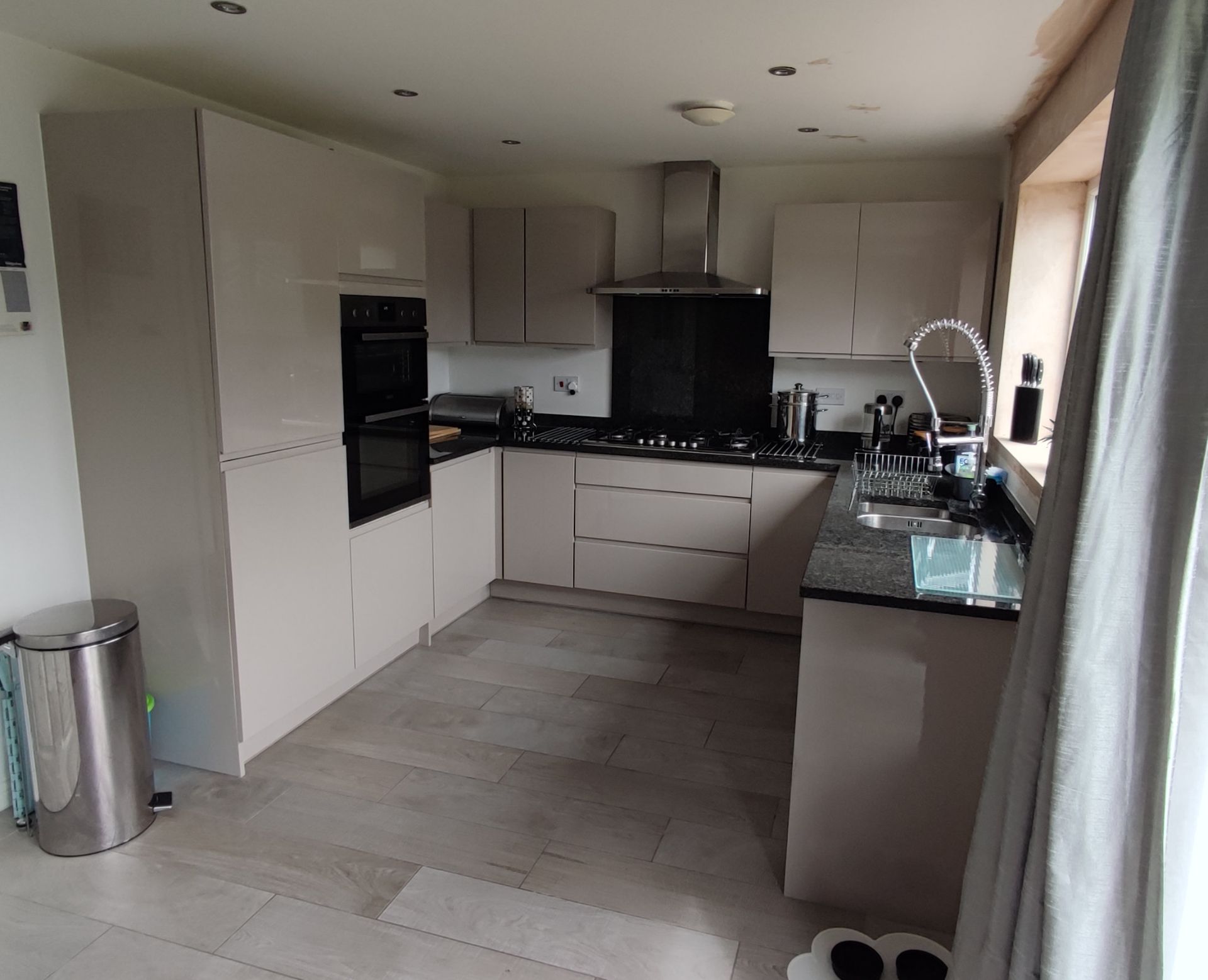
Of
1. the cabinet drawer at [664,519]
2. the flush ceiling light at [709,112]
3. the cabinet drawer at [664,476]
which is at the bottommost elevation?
the cabinet drawer at [664,519]

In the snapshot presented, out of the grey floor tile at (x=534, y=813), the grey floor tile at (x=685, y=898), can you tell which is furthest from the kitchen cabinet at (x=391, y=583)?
the grey floor tile at (x=685, y=898)

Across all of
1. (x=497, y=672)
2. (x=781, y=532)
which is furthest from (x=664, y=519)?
(x=497, y=672)

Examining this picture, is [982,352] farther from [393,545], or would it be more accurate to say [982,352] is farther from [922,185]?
[393,545]

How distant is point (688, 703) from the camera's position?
3.42 metres

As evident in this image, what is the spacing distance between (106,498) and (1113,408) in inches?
109

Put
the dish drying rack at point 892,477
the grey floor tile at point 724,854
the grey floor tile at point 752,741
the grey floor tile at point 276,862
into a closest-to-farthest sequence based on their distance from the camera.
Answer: the grey floor tile at point 276,862 < the grey floor tile at point 724,854 < the grey floor tile at point 752,741 < the dish drying rack at point 892,477

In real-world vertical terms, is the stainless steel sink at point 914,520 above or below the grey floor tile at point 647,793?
above

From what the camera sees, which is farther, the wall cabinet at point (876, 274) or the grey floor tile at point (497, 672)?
the wall cabinet at point (876, 274)

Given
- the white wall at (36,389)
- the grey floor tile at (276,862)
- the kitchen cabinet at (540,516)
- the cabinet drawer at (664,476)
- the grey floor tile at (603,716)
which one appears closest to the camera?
the grey floor tile at (276,862)

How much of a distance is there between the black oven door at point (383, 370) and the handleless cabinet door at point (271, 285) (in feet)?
0.30

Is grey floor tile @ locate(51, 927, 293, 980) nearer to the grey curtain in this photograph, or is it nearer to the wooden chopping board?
the grey curtain

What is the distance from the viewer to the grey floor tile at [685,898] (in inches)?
85.0

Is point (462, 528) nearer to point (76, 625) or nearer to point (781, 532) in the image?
point (781, 532)

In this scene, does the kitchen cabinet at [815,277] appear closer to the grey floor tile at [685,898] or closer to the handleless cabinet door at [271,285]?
the handleless cabinet door at [271,285]
